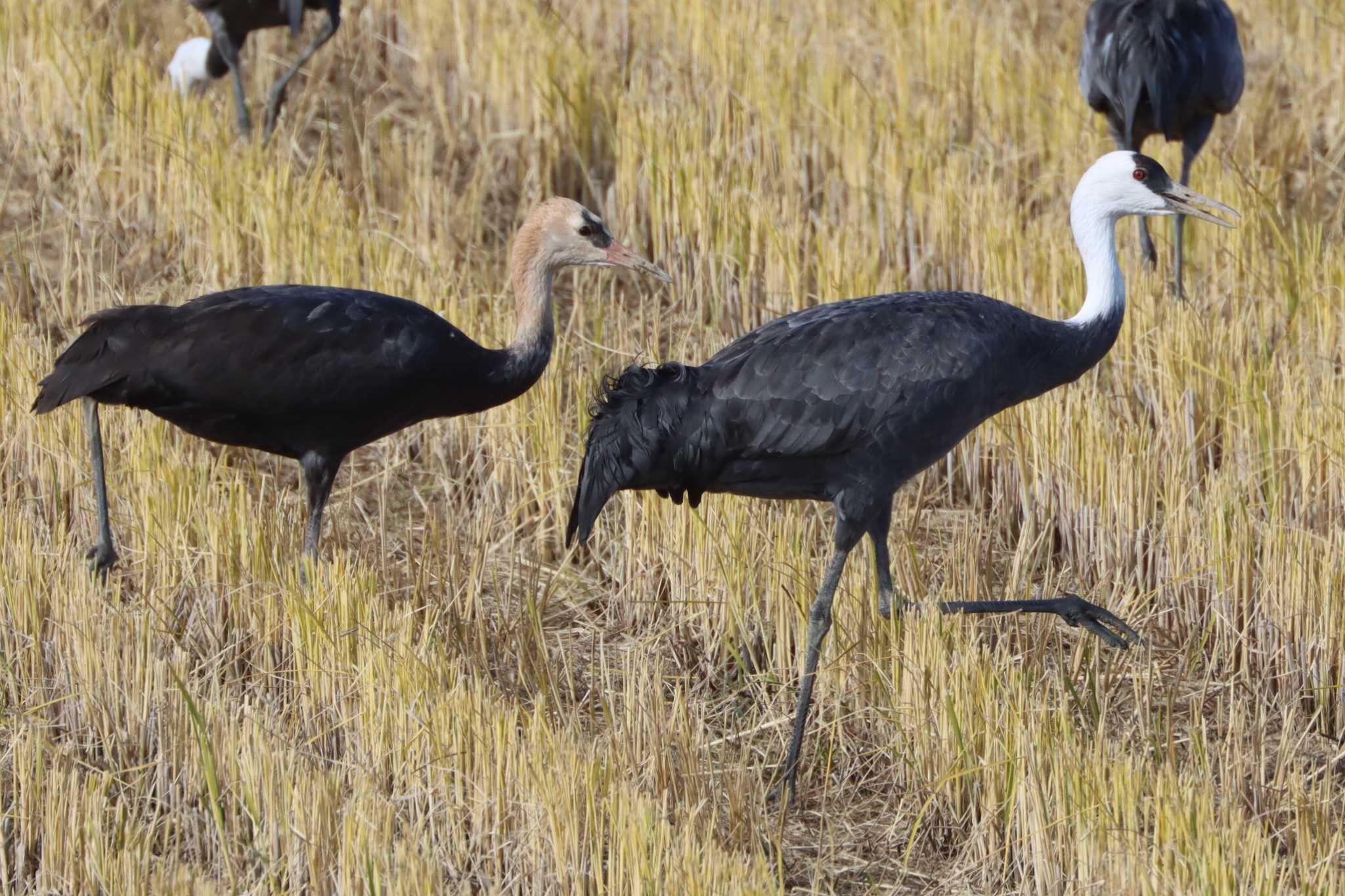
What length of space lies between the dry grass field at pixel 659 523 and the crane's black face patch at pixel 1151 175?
74cm

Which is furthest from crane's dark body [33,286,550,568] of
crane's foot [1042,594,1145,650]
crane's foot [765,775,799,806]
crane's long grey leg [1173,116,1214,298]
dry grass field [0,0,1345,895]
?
crane's long grey leg [1173,116,1214,298]

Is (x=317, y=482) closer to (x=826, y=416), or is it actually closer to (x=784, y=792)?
(x=826, y=416)

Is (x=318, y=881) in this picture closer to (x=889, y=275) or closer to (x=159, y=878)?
(x=159, y=878)

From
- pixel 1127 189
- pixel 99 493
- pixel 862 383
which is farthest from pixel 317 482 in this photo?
pixel 1127 189

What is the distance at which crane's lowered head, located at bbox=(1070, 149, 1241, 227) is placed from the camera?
5.51m

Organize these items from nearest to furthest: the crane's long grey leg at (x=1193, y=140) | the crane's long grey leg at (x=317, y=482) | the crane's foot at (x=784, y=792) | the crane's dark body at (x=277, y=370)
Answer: the crane's foot at (x=784, y=792) < the crane's dark body at (x=277, y=370) < the crane's long grey leg at (x=317, y=482) < the crane's long grey leg at (x=1193, y=140)

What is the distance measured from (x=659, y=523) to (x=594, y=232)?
1002mm

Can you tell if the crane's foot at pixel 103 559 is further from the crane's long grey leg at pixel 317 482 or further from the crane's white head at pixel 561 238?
the crane's white head at pixel 561 238

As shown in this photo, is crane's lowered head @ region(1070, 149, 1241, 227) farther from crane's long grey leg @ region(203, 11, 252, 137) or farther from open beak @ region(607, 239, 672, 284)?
crane's long grey leg @ region(203, 11, 252, 137)

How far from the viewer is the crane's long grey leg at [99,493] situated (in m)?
5.23

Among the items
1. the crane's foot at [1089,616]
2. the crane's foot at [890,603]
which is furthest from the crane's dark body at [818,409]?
the crane's foot at [1089,616]

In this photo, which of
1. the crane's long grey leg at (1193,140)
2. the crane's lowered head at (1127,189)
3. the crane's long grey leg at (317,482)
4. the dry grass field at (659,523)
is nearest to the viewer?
the dry grass field at (659,523)

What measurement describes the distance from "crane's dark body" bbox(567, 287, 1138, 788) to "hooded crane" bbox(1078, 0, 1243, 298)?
8.77 feet

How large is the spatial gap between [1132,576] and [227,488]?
274 centimetres
